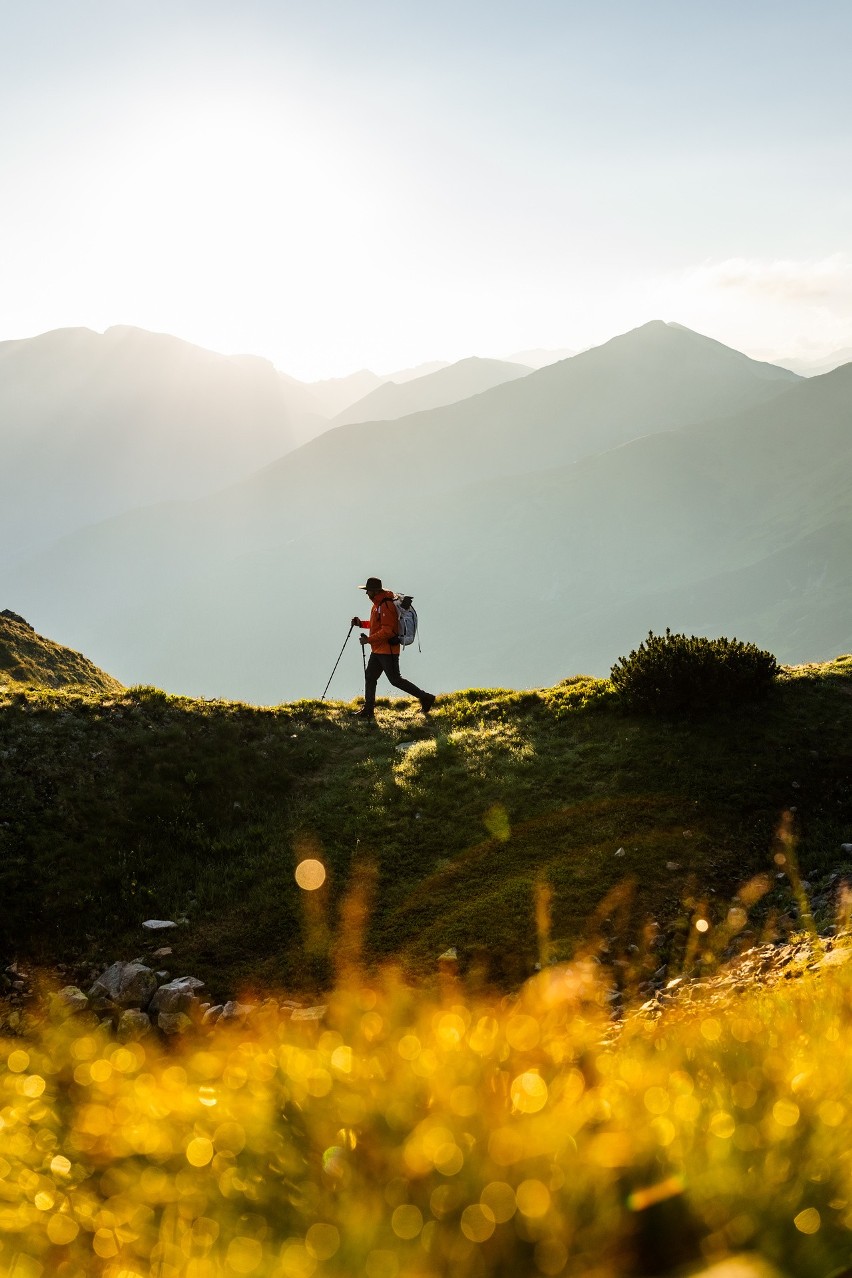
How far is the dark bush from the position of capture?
13.9 m

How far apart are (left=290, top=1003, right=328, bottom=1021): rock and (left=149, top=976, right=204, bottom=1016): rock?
3.70 feet

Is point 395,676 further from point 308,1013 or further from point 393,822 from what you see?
point 308,1013

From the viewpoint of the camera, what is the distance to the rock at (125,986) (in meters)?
7.89

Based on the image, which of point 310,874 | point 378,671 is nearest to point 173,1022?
point 310,874

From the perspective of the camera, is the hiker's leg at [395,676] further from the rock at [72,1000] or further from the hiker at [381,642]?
the rock at [72,1000]

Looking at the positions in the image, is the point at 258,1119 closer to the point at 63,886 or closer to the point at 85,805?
the point at 63,886

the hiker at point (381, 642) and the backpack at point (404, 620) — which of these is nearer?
the hiker at point (381, 642)

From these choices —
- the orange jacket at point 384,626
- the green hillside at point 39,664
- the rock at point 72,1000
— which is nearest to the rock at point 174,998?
the rock at point 72,1000

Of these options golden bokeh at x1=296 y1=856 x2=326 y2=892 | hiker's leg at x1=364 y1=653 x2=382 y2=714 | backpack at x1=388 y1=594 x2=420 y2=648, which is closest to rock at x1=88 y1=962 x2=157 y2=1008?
golden bokeh at x1=296 y1=856 x2=326 y2=892

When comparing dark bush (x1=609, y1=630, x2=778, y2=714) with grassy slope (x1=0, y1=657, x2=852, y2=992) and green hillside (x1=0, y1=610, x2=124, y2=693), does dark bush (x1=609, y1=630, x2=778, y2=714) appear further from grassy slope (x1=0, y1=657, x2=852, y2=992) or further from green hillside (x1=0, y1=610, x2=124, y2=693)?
green hillside (x1=0, y1=610, x2=124, y2=693)

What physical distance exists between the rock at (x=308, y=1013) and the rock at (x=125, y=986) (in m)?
1.75

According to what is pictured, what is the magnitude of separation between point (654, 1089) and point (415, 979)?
617 cm

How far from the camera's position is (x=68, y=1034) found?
7.23 meters

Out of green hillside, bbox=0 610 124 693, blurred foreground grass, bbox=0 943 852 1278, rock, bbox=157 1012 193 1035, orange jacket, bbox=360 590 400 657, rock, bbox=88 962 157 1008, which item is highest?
green hillside, bbox=0 610 124 693
